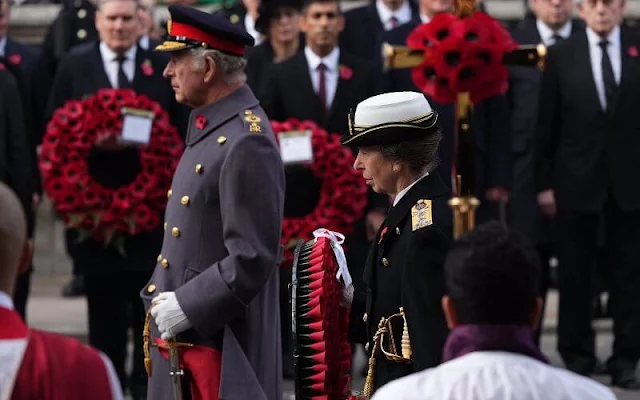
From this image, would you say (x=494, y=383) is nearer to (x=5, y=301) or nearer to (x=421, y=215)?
(x=5, y=301)

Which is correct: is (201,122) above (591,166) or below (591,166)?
above

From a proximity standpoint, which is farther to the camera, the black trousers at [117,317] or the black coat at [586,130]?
the black coat at [586,130]

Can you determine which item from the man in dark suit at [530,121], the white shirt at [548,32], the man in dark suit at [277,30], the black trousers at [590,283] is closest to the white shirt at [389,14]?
the man in dark suit at [530,121]

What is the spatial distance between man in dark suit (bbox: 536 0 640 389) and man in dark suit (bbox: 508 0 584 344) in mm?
282

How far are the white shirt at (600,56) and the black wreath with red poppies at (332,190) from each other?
1746 millimetres

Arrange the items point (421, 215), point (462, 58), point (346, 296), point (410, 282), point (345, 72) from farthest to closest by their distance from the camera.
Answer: point (345, 72)
point (462, 58)
point (346, 296)
point (421, 215)
point (410, 282)

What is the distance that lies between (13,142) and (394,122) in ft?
18.9

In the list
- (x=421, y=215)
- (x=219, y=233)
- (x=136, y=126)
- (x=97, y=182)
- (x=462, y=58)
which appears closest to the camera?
(x=421, y=215)

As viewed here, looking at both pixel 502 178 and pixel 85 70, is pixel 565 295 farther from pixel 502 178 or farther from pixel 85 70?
pixel 85 70

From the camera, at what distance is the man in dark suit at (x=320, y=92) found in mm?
10875

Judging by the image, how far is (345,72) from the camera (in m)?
11.4

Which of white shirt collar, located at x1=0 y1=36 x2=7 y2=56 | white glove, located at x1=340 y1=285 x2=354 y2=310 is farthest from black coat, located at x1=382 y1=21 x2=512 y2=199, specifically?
white glove, located at x1=340 y1=285 x2=354 y2=310

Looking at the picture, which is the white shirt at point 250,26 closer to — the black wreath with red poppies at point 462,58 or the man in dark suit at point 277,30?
the man in dark suit at point 277,30

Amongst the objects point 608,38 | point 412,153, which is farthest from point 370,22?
point 412,153
